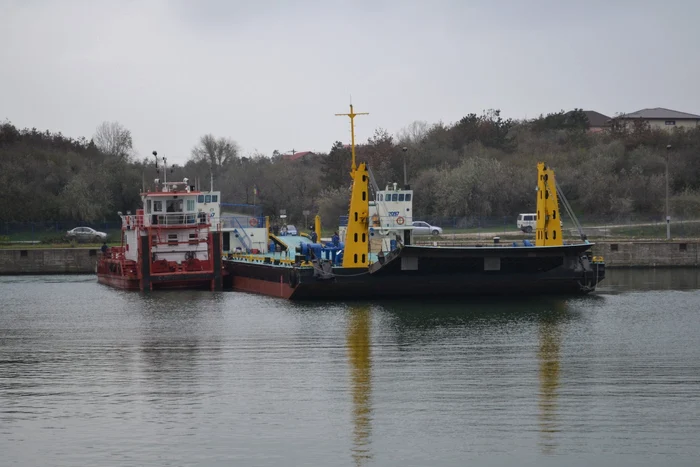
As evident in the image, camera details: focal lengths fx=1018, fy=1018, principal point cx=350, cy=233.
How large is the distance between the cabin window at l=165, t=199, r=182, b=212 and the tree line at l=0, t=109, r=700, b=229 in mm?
15303

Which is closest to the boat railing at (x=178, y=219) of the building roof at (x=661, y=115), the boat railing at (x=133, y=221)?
the boat railing at (x=133, y=221)

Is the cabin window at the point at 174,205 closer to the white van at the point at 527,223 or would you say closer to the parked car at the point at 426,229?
the parked car at the point at 426,229

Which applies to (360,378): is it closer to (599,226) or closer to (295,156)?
(599,226)

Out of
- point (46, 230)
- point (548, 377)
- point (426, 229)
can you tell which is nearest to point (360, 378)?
point (548, 377)

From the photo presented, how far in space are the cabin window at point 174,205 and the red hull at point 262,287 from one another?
13.7 ft

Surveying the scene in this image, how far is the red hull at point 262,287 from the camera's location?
4122cm

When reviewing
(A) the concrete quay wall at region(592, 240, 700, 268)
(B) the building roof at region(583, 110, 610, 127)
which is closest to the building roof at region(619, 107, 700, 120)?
(B) the building roof at region(583, 110, 610, 127)

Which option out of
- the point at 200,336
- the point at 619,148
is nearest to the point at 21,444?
the point at 200,336

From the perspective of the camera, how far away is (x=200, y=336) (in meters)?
31.6

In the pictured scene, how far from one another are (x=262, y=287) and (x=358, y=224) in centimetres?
738

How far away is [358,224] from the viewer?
3872 cm

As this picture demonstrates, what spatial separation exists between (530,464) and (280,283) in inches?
995

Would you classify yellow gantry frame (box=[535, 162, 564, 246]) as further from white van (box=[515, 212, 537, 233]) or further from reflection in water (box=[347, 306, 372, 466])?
white van (box=[515, 212, 537, 233])

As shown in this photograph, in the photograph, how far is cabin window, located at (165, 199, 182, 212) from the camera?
4788 cm
